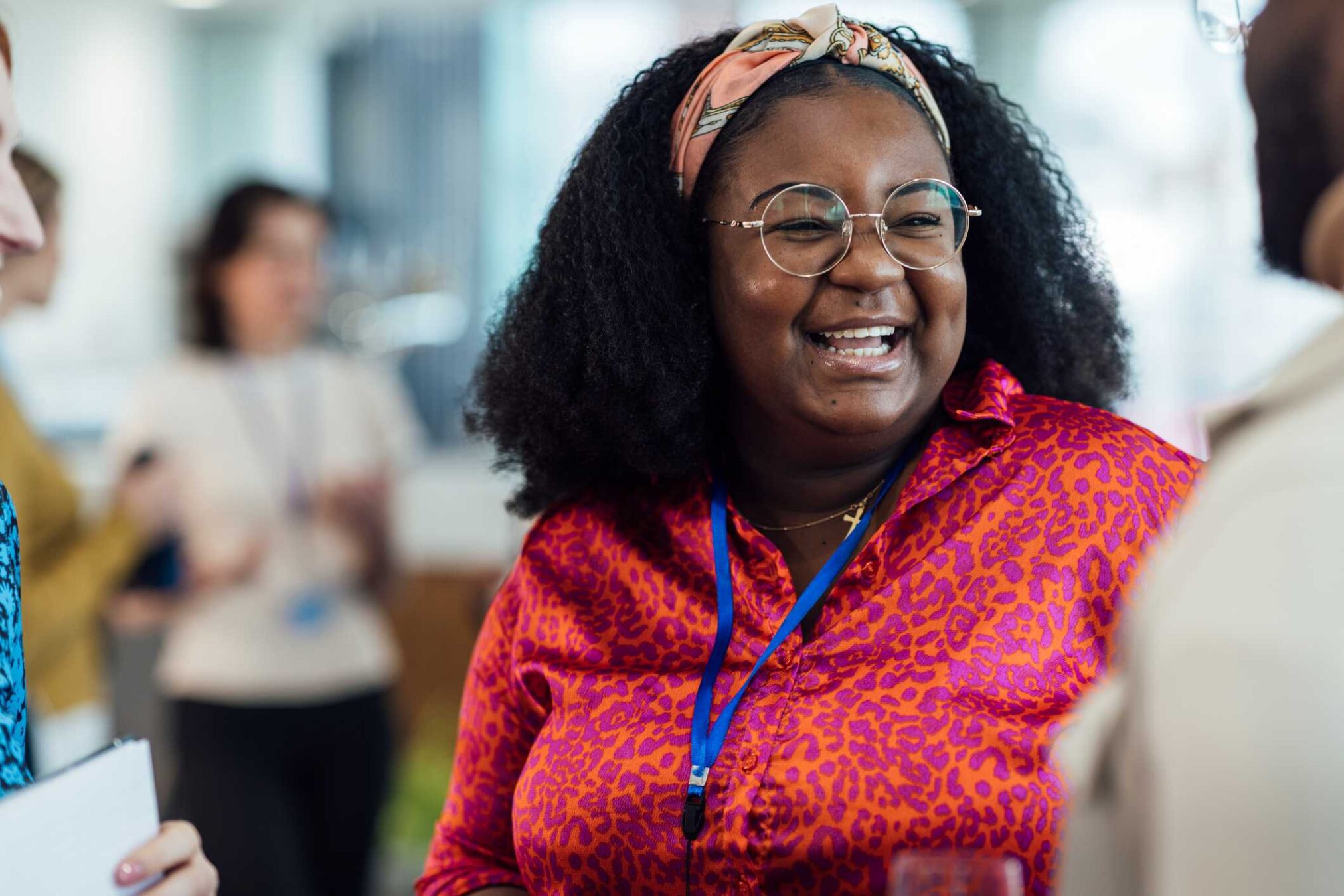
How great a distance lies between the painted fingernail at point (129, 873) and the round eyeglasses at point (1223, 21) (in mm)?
1208

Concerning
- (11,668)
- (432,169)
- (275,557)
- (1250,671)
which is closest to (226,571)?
(275,557)

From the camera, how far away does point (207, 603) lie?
3258 millimetres

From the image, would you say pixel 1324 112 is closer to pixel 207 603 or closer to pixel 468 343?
pixel 207 603

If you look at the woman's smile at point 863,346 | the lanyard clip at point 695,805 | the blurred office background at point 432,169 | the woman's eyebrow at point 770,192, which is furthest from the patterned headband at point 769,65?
the blurred office background at point 432,169

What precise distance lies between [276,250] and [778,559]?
232cm

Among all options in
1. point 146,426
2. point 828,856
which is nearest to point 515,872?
point 828,856

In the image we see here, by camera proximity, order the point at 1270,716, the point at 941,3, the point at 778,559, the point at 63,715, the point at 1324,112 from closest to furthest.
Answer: the point at 1270,716 < the point at 1324,112 < the point at 778,559 < the point at 63,715 < the point at 941,3

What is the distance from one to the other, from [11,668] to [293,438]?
6.92ft

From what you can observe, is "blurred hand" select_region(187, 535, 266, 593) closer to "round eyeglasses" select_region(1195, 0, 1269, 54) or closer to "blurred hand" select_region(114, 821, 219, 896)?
"blurred hand" select_region(114, 821, 219, 896)

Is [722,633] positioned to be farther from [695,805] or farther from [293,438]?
[293,438]

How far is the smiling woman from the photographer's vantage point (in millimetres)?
1369

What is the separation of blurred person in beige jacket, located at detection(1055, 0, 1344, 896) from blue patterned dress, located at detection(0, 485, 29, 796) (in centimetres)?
99

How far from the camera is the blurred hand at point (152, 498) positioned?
3.27 metres

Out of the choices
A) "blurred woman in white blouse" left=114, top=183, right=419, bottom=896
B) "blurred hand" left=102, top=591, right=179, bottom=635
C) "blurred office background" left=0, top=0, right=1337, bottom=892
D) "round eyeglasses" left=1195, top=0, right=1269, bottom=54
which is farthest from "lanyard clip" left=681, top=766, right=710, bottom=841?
"blurred office background" left=0, top=0, right=1337, bottom=892
